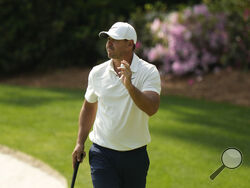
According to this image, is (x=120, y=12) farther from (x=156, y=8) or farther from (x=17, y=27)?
(x=17, y=27)

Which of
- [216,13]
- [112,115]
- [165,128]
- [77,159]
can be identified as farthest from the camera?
[216,13]

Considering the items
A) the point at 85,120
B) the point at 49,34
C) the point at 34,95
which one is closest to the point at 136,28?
the point at 49,34

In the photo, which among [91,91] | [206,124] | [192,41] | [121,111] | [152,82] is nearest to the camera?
[152,82]

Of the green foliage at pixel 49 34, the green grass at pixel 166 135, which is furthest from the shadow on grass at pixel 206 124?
the green foliage at pixel 49 34

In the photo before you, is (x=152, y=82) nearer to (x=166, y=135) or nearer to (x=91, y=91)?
(x=91, y=91)

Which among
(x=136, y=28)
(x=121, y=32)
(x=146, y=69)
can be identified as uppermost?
(x=121, y=32)

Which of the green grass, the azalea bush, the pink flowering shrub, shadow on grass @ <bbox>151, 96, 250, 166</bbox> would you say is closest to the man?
the green grass

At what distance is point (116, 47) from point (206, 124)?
4.95 metres

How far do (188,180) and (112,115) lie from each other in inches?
98.1

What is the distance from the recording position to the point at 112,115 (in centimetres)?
342

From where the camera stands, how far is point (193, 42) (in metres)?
12.6

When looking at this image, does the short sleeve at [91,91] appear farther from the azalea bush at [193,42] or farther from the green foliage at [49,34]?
the green foliage at [49,34]

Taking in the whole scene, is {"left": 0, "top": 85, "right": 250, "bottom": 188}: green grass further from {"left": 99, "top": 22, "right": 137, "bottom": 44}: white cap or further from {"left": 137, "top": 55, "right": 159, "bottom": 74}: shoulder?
{"left": 99, "top": 22, "right": 137, "bottom": 44}: white cap

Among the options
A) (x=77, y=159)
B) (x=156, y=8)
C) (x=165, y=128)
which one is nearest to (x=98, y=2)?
(x=156, y=8)
